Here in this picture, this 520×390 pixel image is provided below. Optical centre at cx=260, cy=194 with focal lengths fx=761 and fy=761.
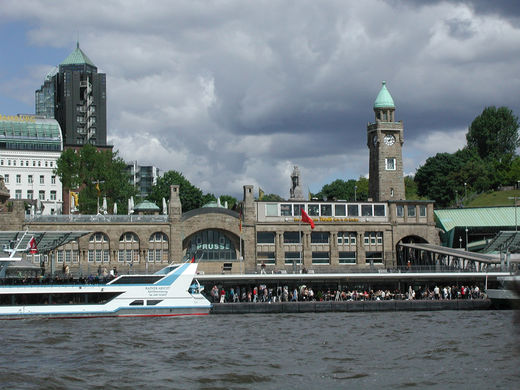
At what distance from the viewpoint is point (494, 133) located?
532 feet

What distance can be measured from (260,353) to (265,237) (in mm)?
53633

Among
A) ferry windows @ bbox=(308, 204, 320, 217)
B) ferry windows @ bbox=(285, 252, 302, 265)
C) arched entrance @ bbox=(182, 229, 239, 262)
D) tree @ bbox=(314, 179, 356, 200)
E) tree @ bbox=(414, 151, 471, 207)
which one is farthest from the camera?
tree @ bbox=(314, 179, 356, 200)

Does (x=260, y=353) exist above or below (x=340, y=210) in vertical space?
below

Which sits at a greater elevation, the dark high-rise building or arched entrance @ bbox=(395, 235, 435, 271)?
the dark high-rise building

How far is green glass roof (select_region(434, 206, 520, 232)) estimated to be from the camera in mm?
99375

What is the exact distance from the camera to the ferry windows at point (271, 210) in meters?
95.4

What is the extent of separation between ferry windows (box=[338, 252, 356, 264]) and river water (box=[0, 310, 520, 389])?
1394 inches

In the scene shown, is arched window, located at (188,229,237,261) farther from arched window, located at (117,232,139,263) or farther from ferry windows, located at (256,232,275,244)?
arched window, located at (117,232,139,263)

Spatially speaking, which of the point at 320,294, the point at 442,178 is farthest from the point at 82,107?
the point at 320,294

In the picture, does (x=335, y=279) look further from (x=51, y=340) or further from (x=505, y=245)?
(x=51, y=340)

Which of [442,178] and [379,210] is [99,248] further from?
[442,178]

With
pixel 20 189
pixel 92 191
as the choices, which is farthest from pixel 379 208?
pixel 20 189

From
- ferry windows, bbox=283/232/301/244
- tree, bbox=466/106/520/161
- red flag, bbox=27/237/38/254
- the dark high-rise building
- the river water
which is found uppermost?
the dark high-rise building

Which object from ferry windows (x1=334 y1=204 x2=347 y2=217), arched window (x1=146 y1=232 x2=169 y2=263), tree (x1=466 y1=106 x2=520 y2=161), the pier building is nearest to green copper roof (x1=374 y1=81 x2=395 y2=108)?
A: the pier building
